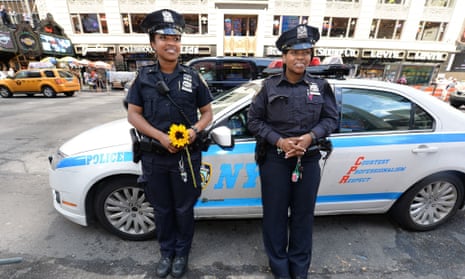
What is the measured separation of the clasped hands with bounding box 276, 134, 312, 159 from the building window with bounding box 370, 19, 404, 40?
2781 cm

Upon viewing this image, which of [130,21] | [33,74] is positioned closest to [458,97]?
[33,74]

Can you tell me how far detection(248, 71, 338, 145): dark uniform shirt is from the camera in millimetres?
1632

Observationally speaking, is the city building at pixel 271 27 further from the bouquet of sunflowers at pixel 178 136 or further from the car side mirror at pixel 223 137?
the bouquet of sunflowers at pixel 178 136

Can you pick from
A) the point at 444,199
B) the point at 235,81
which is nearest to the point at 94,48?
the point at 235,81

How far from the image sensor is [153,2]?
891 inches

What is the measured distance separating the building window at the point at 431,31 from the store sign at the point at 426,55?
1.46 meters

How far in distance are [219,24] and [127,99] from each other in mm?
23819

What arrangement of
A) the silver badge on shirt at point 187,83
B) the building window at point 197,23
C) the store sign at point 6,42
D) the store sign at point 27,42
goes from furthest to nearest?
the building window at point 197,23
the store sign at point 27,42
the store sign at point 6,42
the silver badge on shirt at point 187,83

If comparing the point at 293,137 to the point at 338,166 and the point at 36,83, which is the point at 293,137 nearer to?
the point at 338,166

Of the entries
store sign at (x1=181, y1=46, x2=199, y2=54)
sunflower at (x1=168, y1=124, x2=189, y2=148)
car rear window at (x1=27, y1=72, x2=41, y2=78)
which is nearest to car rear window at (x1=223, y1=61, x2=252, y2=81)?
sunflower at (x1=168, y1=124, x2=189, y2=148)

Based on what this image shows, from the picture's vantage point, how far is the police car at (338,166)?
2133mm

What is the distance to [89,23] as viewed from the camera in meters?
22.9

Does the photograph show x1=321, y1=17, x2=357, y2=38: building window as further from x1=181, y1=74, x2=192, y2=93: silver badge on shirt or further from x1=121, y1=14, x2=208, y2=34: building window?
x1=181, y1=74, x2=192, y2=93: silver badge on shirt

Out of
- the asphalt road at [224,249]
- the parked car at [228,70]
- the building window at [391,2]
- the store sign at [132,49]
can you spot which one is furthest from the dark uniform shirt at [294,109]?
the building window at [391,2]
